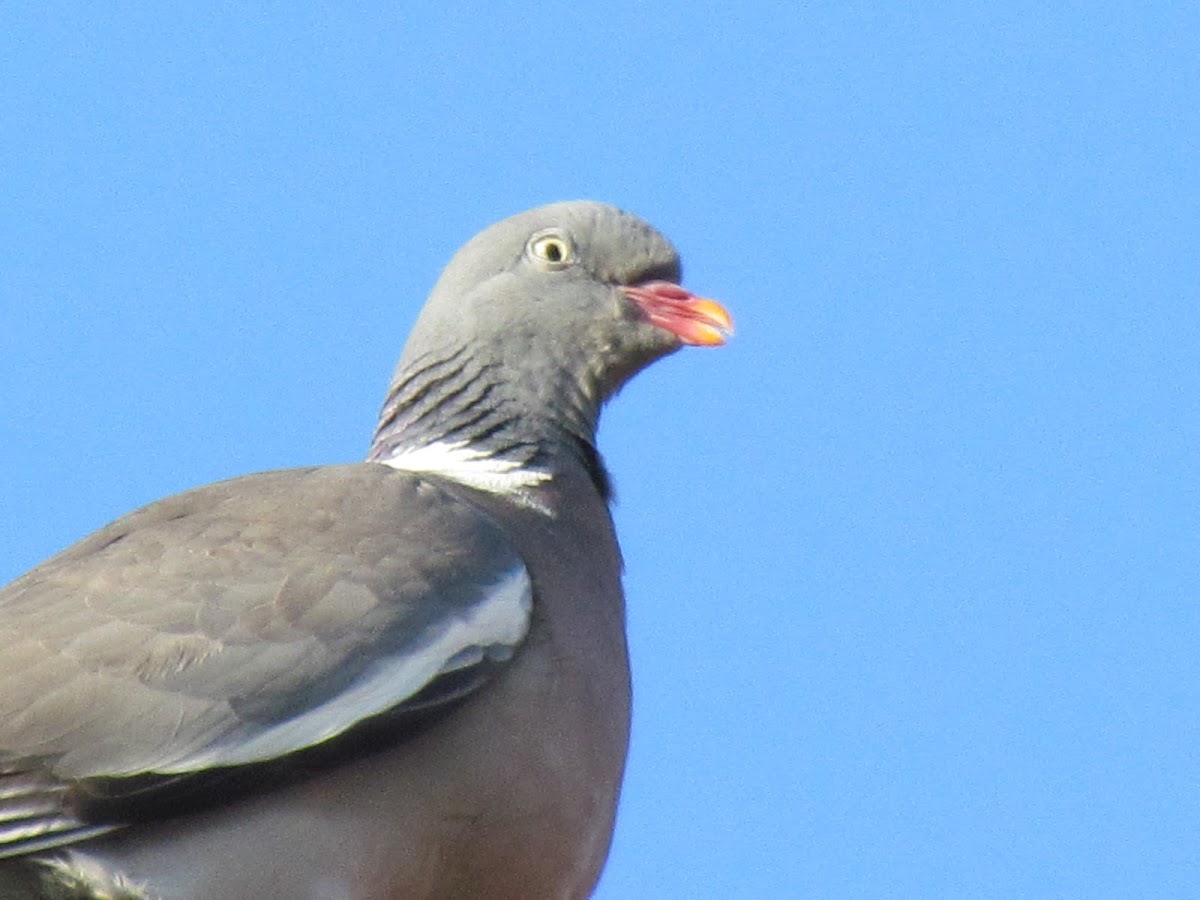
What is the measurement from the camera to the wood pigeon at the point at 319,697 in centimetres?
504

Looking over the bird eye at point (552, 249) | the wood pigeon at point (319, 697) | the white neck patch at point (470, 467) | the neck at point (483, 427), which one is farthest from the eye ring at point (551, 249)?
the wood pigeon at point (319, 697)

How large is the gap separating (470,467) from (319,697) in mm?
1287

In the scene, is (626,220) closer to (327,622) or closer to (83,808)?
(327,622)

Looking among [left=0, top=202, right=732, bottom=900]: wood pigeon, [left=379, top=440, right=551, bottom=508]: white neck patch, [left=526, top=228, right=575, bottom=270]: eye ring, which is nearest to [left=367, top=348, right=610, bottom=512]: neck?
[left=379, top=440, right=551, bottom=508]: white neck patch

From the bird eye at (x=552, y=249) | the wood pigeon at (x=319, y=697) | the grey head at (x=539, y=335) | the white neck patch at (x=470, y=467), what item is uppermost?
the bird eye at (x=552, y=249)

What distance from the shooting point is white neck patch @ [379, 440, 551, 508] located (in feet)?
20.6

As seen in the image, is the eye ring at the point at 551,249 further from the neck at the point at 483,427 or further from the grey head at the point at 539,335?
the neck at the point at 483,427

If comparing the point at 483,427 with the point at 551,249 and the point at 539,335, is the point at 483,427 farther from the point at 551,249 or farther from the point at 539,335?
the point at 551,249

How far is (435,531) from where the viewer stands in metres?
5.67

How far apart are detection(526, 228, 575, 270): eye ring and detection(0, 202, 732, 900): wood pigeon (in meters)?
0.84

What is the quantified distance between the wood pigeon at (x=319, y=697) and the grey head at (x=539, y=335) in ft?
0.95

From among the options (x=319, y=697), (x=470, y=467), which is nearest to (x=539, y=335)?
(x=470, y=467)

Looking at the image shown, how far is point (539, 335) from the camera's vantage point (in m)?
6.73

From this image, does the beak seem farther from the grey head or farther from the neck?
the neck
